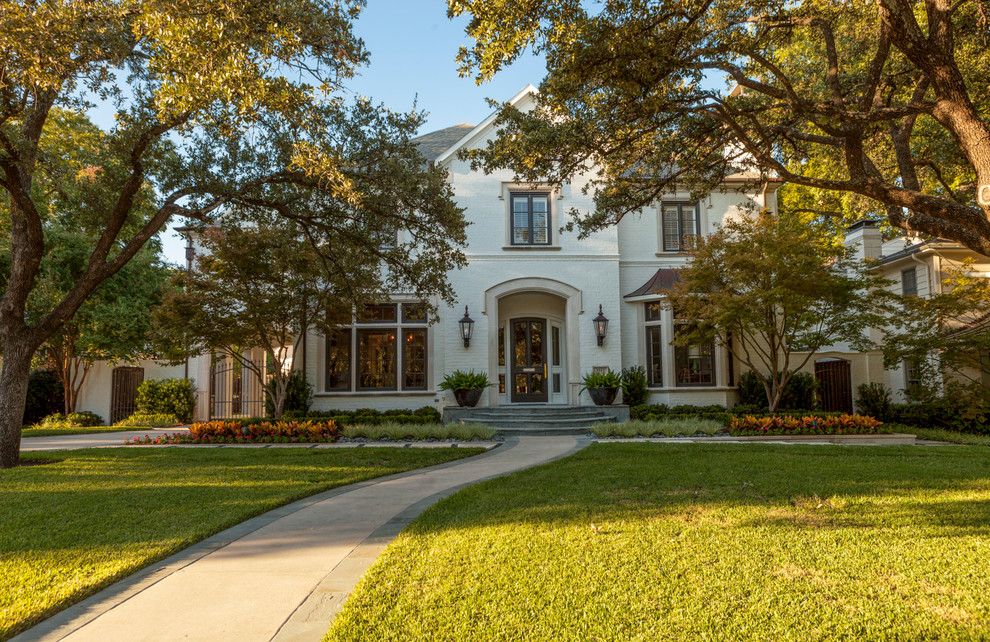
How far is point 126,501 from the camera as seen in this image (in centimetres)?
661

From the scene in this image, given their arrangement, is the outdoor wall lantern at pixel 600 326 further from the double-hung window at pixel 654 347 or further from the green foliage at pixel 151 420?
the green foliage at pixel 151 420

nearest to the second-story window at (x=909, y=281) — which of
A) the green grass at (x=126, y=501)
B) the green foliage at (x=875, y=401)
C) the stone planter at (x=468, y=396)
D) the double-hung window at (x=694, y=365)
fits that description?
the green foliage at (x=875, y=401)

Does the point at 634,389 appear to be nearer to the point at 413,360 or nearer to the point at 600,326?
the point at 600,326

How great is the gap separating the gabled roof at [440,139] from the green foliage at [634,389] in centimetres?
904

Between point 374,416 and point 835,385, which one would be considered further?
point 835,385

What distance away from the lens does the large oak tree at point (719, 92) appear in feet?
20.5

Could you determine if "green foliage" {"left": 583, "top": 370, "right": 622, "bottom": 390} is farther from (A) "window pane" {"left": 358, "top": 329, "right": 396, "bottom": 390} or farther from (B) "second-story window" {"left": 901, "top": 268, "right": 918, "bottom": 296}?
(B) "second-story window" {"left": 901, "top": 268, "right": 918, "bottom": 296}

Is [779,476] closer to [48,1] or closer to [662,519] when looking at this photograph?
[662,519]

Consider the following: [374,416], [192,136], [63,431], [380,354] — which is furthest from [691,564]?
[63,431]

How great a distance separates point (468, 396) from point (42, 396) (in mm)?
14697

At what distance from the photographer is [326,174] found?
750 cm

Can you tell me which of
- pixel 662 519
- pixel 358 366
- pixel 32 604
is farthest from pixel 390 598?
pixel 358 366

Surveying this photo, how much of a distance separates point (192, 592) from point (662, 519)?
3737 mm

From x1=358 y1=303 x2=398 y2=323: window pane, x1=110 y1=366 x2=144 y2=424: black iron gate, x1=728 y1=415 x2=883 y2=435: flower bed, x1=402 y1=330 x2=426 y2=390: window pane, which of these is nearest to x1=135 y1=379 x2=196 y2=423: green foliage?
x1=110 y1=366 x2=144 y2=424: black iron gate
